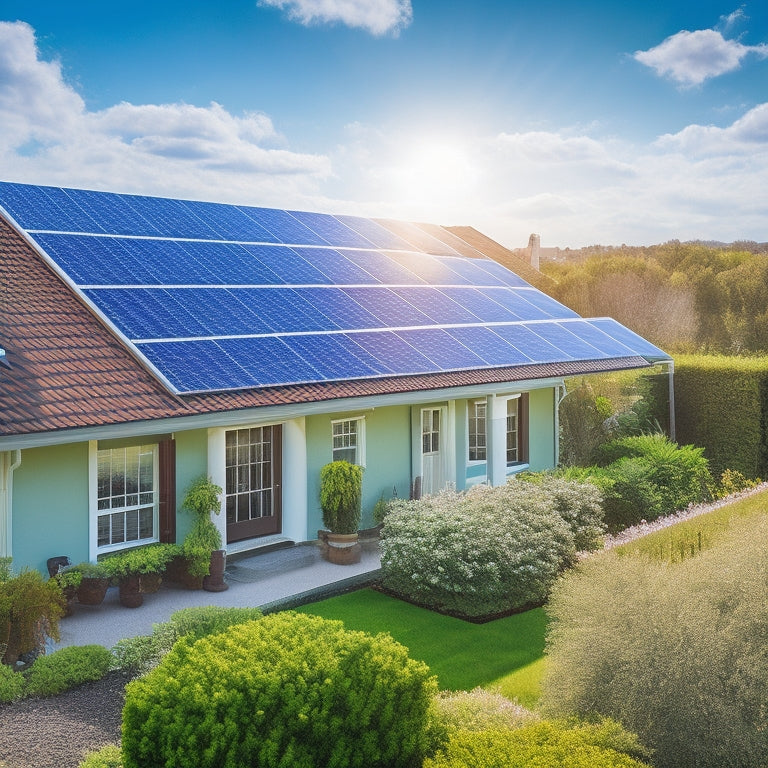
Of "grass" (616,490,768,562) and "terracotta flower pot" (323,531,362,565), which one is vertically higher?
"grass" (616,490,768,562)

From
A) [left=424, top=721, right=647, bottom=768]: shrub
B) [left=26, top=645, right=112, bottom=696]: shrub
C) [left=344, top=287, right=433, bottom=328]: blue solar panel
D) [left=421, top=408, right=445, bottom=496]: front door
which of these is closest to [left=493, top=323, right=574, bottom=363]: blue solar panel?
[left=344, top=287, right=433, bottom=328]: blue solar panel

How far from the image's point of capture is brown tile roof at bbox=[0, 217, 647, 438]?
411 inches

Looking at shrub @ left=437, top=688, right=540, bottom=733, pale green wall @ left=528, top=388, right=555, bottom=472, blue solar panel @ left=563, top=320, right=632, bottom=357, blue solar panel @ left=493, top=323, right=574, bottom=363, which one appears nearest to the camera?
shrub @ left=437, top=688, right=540, bottom=733

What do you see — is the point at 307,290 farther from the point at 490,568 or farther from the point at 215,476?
the point at 490,568

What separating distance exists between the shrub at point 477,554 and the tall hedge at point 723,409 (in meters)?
9.29

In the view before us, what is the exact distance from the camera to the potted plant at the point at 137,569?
1115 cm

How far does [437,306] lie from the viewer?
18172 mm

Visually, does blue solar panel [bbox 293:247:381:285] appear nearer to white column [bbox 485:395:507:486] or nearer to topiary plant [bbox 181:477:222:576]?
white column [bbox 485:395:507:486]

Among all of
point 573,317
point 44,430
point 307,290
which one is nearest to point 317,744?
point 44,430

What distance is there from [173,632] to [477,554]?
4.33 m

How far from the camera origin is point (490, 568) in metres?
11.3

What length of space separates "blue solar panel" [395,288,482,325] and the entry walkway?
5.39 meters

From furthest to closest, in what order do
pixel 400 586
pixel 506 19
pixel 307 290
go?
pixel 506 19, pixel 307 290, pixel 400 586

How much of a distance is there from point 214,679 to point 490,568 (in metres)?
5.87
